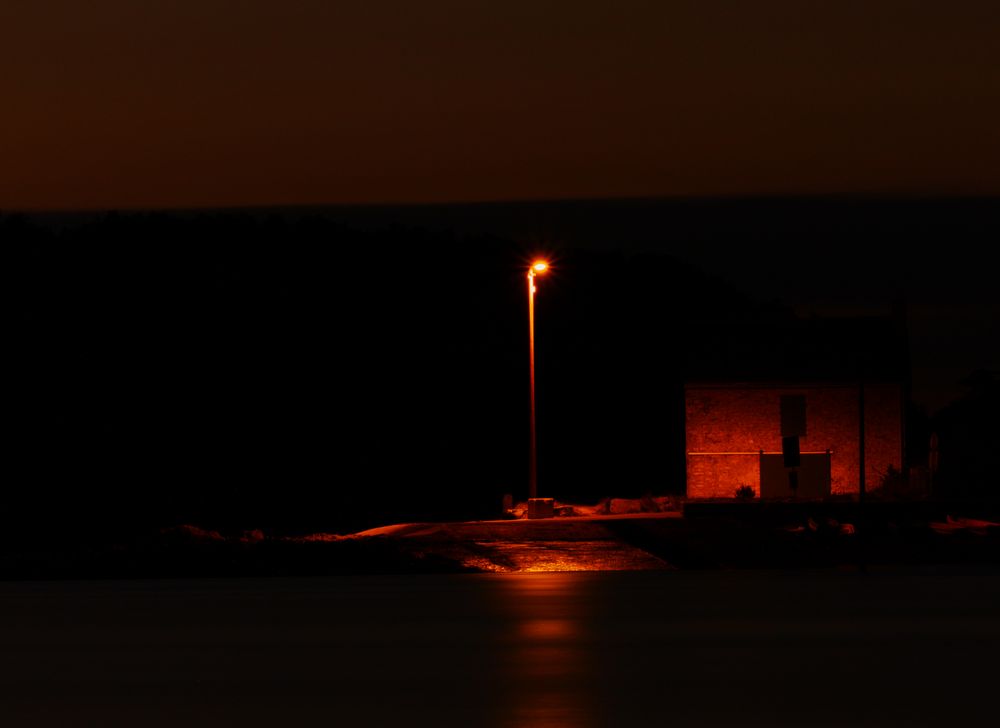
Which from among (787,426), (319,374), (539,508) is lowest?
(539,508)

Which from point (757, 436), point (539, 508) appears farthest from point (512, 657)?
point (757, 436)

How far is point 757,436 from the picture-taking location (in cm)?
5522

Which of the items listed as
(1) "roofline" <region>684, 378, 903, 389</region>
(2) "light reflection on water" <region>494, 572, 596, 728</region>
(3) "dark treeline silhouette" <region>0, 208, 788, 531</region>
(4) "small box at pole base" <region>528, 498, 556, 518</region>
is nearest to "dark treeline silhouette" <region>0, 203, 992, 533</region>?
(3) "dark treeline silhouette" <region>0, 208, 788, 531</region>

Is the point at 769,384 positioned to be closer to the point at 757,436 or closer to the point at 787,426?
the point at 787,426

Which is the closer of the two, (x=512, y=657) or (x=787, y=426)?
(x=512, y=657)

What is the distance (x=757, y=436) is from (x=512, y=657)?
4077cm

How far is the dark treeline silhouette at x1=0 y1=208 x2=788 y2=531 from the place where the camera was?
8625 cm

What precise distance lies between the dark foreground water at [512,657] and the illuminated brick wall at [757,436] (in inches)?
1214

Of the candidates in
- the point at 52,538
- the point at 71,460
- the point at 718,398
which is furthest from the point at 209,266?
the point at 718,398

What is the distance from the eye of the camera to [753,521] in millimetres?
42125

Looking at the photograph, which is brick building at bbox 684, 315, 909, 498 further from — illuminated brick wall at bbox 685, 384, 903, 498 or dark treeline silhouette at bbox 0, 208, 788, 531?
dark treeline silhouette at bbox 0, 208, 788, 531

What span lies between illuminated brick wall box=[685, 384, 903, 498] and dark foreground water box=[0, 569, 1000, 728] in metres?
30.8

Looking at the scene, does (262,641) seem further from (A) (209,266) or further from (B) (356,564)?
(A) (209,266)

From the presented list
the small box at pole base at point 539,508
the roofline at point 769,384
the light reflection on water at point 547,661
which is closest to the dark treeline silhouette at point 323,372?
the roofline at point 769,384
